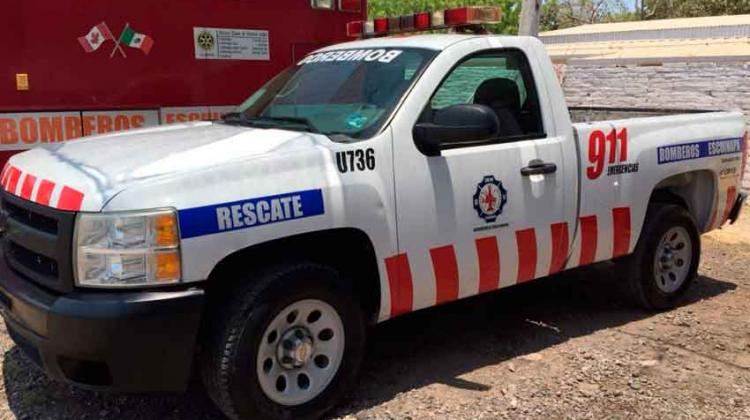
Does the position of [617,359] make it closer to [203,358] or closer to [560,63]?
[203,358]

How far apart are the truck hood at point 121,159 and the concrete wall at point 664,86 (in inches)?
284

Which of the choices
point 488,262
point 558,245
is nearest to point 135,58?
point 488,262

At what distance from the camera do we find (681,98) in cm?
1040

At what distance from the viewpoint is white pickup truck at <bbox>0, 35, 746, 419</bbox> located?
3.19 meters

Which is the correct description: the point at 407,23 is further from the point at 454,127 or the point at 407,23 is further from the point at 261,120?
the point at 454,127

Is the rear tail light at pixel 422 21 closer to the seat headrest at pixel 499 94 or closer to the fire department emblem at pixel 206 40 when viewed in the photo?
the seat headrest at pixel 499 94

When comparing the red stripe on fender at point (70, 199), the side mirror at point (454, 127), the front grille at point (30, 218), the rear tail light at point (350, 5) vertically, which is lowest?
the front grille at point (30, 218)

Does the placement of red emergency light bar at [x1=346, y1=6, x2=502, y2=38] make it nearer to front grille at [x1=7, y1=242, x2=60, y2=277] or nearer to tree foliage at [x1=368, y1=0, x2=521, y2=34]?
front grille at [x1=7, y1=242, x2=60, y2=277]

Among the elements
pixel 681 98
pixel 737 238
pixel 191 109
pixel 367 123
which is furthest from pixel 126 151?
pixel 681 98

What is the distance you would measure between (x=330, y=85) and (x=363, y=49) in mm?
361

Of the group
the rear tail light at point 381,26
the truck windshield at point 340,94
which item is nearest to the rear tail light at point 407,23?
the rear tail light at point 381,26

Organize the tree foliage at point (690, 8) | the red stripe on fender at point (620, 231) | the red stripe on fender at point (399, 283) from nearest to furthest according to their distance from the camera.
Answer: the red stripe on fender at point (399, 283) < the red stripe on fender at point (620, 231) < the tree foliage at point (690, 8)

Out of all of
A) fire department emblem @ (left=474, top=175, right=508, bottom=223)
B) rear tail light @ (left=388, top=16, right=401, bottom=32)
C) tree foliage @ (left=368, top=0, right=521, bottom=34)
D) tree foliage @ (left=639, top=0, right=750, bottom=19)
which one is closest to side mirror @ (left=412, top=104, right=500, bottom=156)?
fire department emblem @ (left=474, top=175, right=508, bottom=223)

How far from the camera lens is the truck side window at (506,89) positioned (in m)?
4.57
